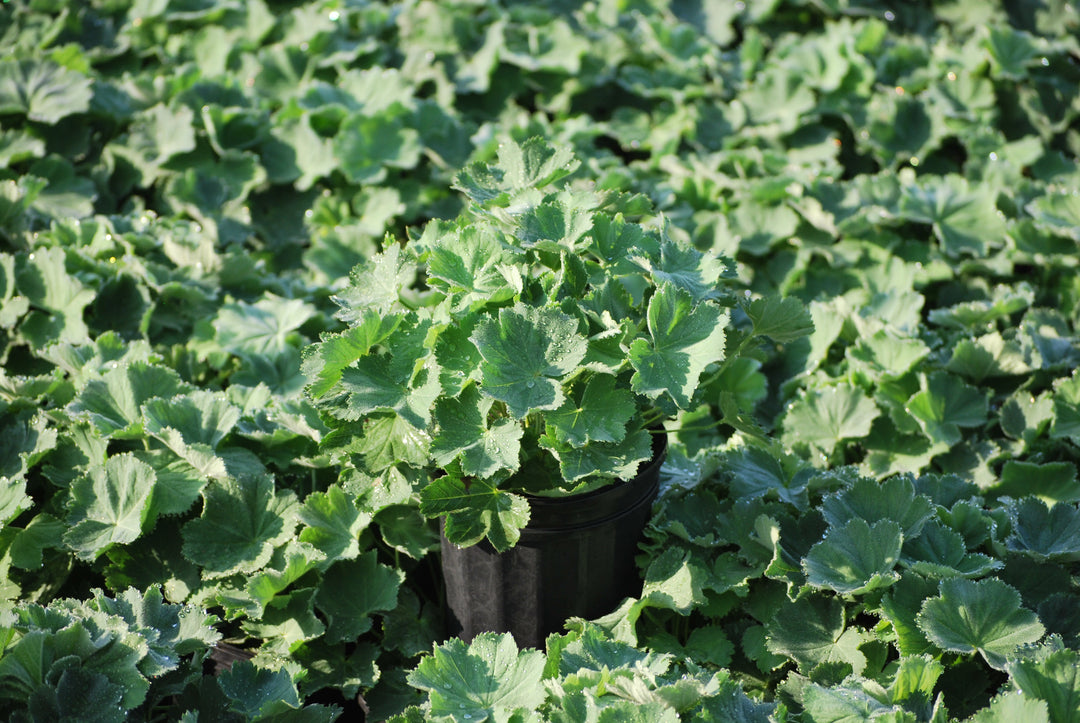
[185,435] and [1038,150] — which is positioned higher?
[185,435]

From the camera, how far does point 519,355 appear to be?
150cm

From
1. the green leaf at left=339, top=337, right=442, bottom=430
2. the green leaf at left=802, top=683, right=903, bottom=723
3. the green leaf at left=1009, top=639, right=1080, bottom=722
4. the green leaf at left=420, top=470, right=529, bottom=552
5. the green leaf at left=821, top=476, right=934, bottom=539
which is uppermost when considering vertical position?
the green leaf at left=339, top=337, right=442, bottom=430

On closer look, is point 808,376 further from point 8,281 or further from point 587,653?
point 8,281

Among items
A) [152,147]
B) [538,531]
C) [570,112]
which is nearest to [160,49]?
[152,147]

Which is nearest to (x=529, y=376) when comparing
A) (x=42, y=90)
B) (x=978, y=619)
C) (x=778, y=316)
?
(x=778, y=316)

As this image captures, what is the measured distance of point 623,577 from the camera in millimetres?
1800

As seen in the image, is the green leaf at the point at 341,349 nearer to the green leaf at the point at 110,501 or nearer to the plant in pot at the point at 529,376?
the plant in pot at the point at 529,376

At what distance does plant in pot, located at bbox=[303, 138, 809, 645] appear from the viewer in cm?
150

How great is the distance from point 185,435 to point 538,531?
2.53 ft

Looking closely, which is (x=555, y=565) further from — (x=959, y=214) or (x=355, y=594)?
(x=959, y=214)

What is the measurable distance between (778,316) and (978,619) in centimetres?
57

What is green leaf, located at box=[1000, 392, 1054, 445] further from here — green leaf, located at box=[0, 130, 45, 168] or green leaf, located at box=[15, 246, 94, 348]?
green leaf, located at box=[0, 130, 45, 168]

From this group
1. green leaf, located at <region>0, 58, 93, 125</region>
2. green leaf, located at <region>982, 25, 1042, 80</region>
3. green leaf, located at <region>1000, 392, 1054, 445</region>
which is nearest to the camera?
green leaf, located at <region>1000, 392, 1054, 445</region>

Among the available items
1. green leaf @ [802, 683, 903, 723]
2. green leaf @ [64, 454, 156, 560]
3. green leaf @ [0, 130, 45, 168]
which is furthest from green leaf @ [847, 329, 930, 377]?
green leaf @ [0, 130, 45, 168]
